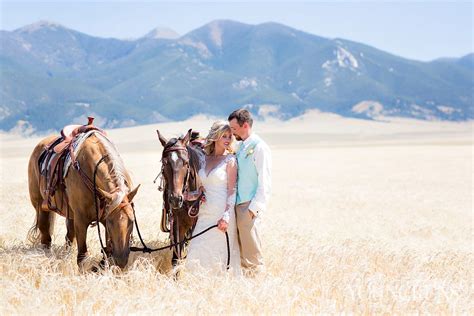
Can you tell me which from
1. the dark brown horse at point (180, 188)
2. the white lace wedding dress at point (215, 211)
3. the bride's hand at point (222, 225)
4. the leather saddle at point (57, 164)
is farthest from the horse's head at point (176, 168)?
the leather saddle at point (57, 164)

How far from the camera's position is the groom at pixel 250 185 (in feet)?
23.9

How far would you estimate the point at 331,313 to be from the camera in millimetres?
5676

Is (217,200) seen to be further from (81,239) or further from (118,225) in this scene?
(81,239)

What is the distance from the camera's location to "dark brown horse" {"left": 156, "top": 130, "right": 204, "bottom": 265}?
22.0 ft

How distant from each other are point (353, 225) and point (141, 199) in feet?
21.7

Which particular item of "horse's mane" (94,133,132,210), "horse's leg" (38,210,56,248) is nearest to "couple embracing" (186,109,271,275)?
"horse's mane" (94,133,132,210)

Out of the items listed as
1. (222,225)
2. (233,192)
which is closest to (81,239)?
(222,225)

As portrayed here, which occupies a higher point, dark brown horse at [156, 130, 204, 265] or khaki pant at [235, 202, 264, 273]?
dark brown horse at [156, 130, 204, 265]

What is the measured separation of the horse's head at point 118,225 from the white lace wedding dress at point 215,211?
91cm

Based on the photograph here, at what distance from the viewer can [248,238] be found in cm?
743

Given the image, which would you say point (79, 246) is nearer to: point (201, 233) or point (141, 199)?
point (201, 233)

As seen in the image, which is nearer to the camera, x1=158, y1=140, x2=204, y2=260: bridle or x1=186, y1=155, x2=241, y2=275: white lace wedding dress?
x1=158, y1=140, x2=204, y2=260: bridle

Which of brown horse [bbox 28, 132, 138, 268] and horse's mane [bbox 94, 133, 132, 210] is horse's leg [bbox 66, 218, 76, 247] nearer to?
brown horse [bbox 28, 132, 138, 268]

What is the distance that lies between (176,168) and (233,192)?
3.45 feet
